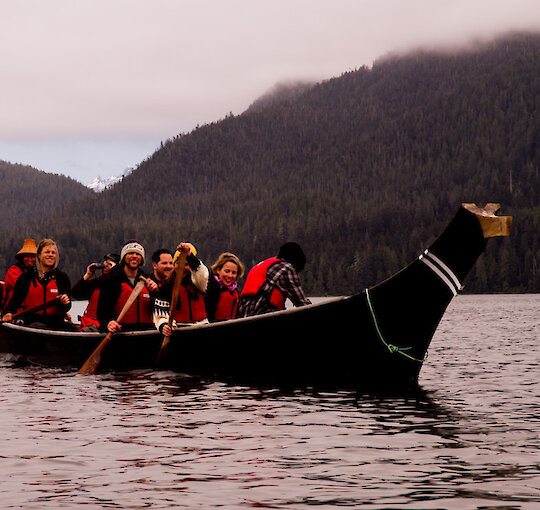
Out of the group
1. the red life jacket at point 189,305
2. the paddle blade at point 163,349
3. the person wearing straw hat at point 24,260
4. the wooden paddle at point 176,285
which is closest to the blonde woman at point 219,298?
the red life jacket at point 189,305

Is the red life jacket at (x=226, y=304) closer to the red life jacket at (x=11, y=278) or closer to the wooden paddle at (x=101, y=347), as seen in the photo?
the wooden paddle at (x=101, y=347)

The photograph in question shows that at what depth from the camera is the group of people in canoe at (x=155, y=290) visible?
53.6ft

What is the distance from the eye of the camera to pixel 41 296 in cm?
2141

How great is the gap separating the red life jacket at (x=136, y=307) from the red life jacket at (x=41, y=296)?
306 centimetres

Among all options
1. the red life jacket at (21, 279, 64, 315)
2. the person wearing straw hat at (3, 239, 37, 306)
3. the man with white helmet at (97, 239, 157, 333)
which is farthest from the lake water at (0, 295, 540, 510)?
the person wearing straw hat at (3, 239, 37, 306)

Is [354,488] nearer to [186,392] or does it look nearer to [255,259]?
[186,392]

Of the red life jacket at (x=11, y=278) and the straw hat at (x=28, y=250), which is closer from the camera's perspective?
the straw hat at (x=28, y=250)

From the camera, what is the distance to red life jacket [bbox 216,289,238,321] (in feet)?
61.2

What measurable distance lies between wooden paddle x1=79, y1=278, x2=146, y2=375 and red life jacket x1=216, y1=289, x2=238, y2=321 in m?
1.77

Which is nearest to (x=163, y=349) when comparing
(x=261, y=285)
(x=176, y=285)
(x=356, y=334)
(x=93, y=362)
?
(x=176, y=285)

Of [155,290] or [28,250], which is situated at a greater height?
[28,250]

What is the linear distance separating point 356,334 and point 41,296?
9.29 m

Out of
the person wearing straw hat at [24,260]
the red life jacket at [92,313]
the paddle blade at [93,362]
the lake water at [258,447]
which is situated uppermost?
the person wearing straw hat at [24,260]

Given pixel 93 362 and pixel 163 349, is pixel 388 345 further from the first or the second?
pixel 93 362
